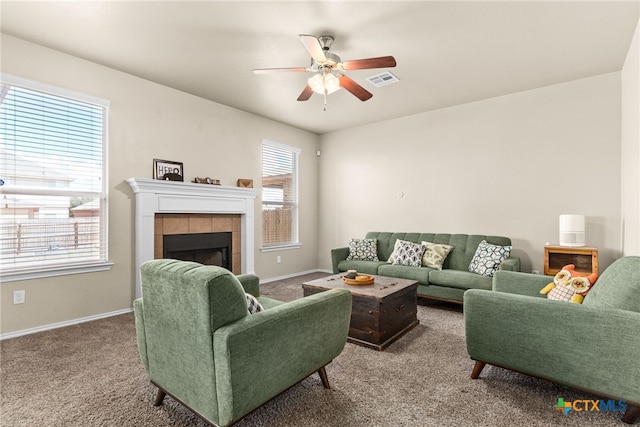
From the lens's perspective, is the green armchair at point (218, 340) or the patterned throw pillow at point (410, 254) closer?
the green armchair at point (218, 340)

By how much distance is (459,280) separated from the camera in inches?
151

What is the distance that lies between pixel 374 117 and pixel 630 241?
357cm

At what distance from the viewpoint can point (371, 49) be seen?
315cm

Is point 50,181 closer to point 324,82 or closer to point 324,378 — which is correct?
point 324,82

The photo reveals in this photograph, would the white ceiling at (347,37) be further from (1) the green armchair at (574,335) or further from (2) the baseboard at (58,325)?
(2) the baseboard at (58,325)

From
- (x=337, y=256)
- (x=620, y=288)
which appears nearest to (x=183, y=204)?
(x=337, y=256)

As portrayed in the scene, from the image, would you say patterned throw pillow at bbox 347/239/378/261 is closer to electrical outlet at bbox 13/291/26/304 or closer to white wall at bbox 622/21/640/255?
white wall at bbox 622/21/640/255

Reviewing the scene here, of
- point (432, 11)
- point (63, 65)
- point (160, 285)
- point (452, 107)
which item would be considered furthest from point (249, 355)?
point (452, 107)

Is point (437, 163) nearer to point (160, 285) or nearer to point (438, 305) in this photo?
point (438, 305)

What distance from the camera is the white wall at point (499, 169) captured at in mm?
3777

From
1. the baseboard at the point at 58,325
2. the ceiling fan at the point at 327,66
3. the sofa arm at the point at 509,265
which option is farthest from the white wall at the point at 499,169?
the baseboard at the point at 58,325

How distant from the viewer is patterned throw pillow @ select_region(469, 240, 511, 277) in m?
3.82

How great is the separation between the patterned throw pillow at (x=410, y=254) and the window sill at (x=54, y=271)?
3.58m

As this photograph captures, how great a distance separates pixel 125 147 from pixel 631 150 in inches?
208
